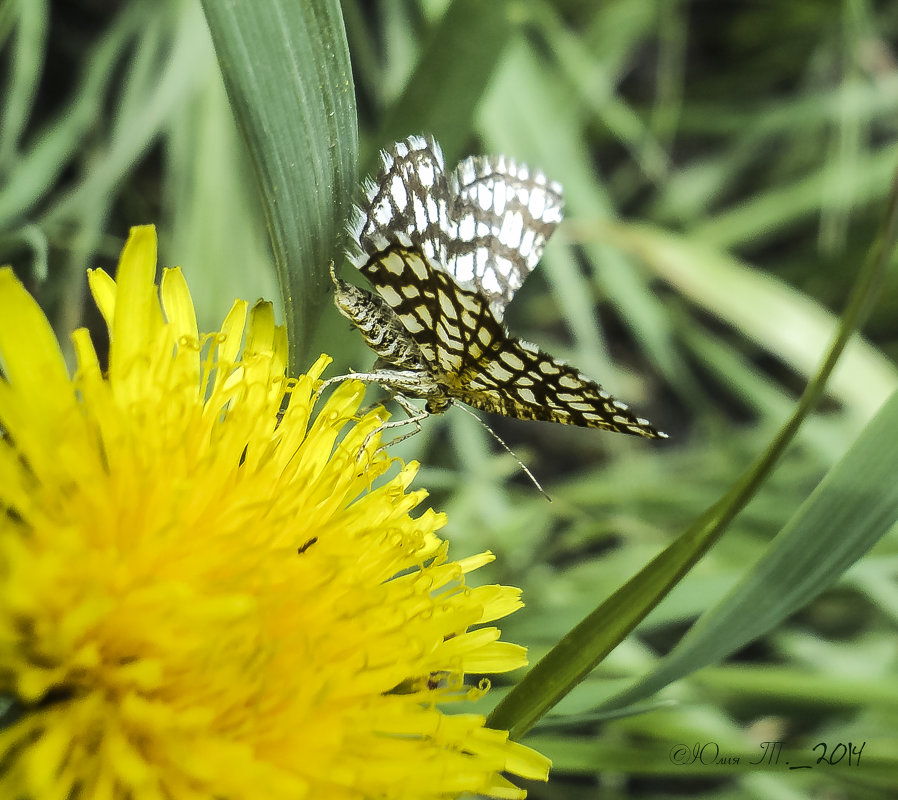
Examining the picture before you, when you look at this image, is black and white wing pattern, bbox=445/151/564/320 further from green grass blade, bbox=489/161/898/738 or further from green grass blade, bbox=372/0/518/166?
green grass blade, bbox=489/161/898/738

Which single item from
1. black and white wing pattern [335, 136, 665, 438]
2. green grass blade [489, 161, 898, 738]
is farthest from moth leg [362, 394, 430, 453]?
green grass blade [489, 161, 898, 738]

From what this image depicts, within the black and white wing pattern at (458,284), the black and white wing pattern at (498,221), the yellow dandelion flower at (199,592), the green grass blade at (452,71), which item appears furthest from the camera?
the black and white wing pattern at (498,221)

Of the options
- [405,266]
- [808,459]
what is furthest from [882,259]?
[808,459]

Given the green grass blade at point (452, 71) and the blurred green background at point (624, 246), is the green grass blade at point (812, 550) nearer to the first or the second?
the blurred green background at point (624, 246)

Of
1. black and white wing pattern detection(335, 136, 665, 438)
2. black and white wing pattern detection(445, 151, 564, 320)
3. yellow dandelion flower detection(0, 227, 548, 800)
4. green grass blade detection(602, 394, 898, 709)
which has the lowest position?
yellow dandelion flower detection(0, 227, 548, 800)

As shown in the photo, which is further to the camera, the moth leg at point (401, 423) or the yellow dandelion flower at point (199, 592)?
the moth leg at point (401, 423)

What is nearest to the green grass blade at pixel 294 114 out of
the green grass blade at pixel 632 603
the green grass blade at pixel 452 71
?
the green grass blade at pixel 452 71

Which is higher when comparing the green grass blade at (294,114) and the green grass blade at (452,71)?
the green grass blade at (452,71)
